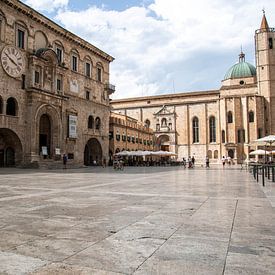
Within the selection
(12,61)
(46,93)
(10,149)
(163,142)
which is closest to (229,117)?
(163,142)

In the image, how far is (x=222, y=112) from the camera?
63281 millimetres

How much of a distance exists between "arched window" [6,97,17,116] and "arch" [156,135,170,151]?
45.3 m

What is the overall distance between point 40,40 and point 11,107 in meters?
8.71

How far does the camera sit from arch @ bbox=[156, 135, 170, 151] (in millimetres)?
70250

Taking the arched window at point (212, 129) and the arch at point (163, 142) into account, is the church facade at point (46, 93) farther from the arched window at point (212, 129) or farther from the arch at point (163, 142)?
the arched window at point (212, 129)

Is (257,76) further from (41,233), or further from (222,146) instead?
(41,233)

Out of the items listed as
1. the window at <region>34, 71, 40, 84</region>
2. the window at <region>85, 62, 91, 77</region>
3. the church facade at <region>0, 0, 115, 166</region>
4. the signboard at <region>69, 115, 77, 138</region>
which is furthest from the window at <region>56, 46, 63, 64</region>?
the signboard at <region>69, 115, 77, 138</region>

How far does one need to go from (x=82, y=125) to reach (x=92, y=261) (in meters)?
35.2

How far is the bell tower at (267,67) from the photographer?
202 feet

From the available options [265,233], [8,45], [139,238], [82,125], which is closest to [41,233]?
[139,238]

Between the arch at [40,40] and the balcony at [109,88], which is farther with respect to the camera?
the balcony at [109,88]

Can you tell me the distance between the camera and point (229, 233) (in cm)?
454

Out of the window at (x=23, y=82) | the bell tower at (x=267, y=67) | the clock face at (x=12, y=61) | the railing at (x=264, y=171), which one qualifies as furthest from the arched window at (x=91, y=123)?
the bell tower at (x=267, y=67)

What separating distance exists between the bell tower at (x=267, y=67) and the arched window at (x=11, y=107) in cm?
5086
